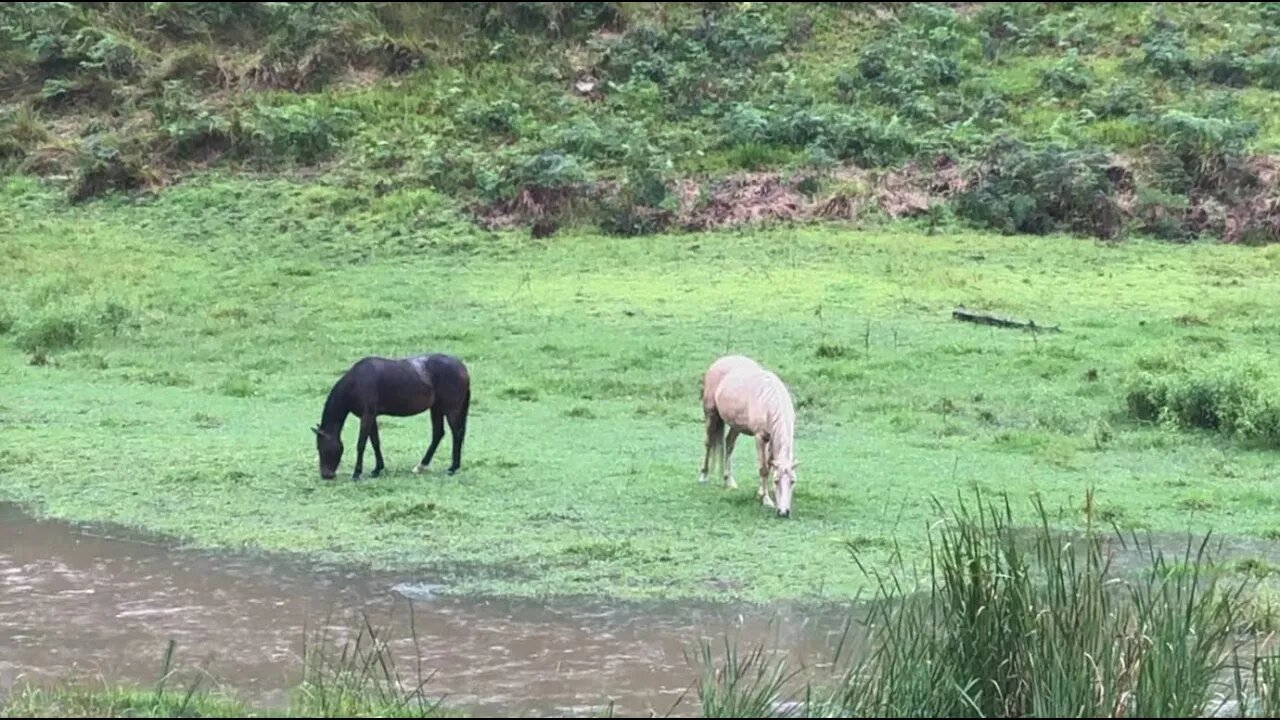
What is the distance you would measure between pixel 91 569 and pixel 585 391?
6774 millimetres

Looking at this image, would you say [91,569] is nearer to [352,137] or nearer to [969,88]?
[352,137]

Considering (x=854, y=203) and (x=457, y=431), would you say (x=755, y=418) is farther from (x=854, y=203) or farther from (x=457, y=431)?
(x=854, y=203)

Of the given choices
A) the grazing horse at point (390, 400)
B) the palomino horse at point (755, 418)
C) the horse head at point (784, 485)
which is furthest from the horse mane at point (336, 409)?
the horse head at point (784, 485)

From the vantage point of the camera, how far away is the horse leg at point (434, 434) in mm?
12375

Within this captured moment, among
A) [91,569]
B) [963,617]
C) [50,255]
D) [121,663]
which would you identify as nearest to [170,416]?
[91,569]

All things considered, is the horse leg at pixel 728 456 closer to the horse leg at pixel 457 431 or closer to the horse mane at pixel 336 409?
the horse leg at pixel 457 431

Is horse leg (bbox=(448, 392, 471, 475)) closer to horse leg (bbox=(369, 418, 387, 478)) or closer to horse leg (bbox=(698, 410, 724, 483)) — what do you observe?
horse leg (bbox=(369, 418, 387, 478))

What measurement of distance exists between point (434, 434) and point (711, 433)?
7.44 ft

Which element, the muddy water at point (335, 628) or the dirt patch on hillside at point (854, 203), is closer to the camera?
the muddy water at point (335, 628)

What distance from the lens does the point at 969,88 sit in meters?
27.7

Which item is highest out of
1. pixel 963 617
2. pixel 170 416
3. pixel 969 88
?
pixel 969 88

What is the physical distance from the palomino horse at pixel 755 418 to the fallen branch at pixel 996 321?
261 inches

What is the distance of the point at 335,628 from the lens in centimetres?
834

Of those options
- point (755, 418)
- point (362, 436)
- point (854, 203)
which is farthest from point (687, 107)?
point (755, 418)
